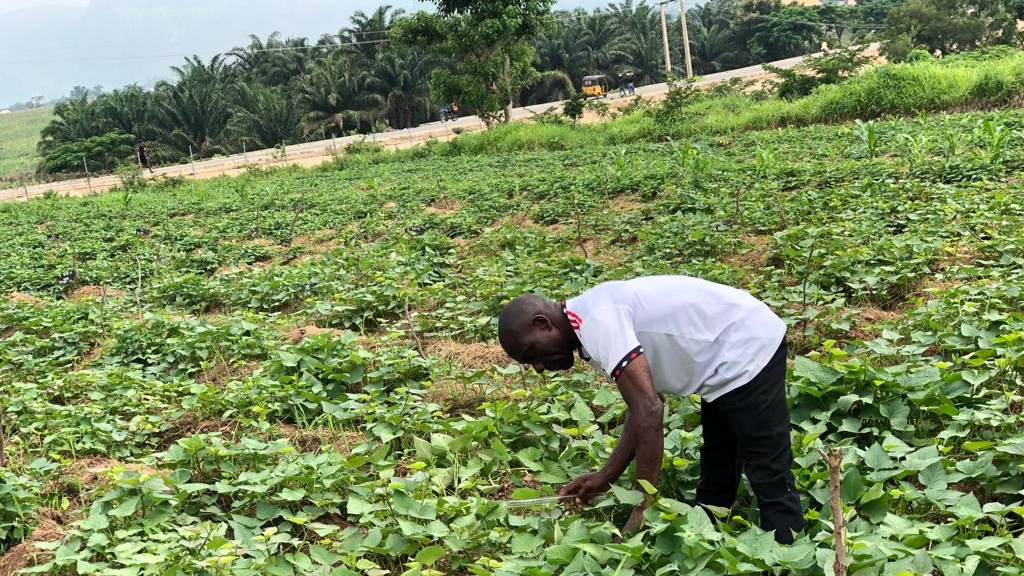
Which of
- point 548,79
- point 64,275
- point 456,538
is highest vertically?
point 548,79

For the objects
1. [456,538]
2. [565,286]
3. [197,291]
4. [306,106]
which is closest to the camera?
[456,538]

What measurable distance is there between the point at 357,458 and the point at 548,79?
4345 cm

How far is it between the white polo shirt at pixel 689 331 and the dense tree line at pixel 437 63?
22322 mm

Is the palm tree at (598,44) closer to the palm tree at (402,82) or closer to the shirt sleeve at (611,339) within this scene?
the palm tree at (402,82)

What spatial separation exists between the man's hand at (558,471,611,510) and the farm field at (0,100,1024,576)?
77mm

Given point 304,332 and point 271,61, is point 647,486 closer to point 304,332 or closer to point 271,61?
point 304,332

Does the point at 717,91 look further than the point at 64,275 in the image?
Yes

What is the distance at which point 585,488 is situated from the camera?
8.99 feet

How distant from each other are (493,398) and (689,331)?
1.88 m

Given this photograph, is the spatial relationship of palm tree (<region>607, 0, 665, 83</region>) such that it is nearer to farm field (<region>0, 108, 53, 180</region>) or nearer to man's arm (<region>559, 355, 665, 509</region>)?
farm field (<region>0, 108, 53, 180</region>)

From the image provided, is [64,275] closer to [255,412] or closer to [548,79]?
[255,412]

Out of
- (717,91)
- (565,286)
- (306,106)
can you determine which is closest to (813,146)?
(565,286)

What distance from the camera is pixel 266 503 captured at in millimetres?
3105

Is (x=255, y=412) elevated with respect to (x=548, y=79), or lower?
lower
